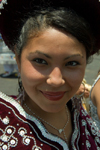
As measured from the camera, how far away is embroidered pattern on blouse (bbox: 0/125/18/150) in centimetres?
86

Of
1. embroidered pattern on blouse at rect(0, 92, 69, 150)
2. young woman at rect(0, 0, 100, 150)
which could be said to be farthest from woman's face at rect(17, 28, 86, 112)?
embroidered pattern on blouse at rect(0, 92, 69, 150)

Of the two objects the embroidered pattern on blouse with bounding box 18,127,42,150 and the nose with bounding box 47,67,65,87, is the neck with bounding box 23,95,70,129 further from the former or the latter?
the nose with bounding box 47,67,65,87

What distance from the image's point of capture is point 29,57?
83 centimetres

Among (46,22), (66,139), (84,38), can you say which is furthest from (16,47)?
(66,139)

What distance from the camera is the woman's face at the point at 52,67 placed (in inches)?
30.7

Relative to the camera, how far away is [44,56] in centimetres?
79

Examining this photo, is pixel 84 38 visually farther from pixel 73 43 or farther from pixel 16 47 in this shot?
pixel 16 47

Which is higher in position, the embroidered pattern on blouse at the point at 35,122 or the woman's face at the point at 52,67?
the woman's face at the point at 52,67

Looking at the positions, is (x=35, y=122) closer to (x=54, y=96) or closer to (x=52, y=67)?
(x=54, y=96)

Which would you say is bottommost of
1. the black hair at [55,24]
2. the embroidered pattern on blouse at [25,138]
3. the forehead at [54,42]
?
the embroidered pattern on blouse at [25,138]

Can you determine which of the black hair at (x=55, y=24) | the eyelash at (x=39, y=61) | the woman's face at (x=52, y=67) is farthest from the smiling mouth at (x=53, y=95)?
the black hair at (x=55, y=24)

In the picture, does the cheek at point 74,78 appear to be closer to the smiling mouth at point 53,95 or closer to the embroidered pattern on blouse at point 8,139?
the smiling mouth at point 53,95

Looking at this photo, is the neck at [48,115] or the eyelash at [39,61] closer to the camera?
the eyelash at [39,61]

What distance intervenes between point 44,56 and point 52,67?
61mm
